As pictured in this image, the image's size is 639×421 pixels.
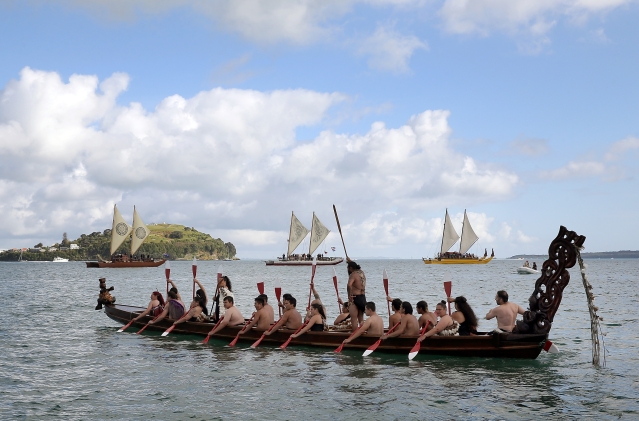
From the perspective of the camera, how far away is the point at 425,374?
16.6 m

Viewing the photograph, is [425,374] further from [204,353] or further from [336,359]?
[204,353]

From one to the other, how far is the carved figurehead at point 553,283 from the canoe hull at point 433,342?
360 mm

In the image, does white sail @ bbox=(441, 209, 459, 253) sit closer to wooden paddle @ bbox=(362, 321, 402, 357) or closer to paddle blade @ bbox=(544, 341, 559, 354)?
paddle blade @ bbox=(544, 341, 559, 354)

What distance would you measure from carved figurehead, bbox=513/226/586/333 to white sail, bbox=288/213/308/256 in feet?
352

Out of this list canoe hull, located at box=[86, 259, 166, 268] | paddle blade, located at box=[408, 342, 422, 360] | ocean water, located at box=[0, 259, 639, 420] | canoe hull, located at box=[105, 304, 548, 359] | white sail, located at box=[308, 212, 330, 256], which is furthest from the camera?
canoe hull, located at box=[86, 259, 166, 268]

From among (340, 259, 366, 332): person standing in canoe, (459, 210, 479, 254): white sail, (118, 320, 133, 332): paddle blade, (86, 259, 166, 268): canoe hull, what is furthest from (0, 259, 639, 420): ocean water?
(86, 259, 166, 268): canoe hull

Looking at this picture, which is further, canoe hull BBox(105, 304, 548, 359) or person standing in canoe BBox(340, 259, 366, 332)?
person standing in canoe BBox(340, 259, 366, 332)

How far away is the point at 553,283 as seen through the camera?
16.9m

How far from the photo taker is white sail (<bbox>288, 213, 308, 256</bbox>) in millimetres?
124500

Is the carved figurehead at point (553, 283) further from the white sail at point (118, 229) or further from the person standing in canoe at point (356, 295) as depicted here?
the white sail at point (118, 229)

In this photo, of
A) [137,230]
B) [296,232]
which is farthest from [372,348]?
[137,230]

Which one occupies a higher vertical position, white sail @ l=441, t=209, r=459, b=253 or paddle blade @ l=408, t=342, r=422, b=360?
white sail @ l=441, t=209, r=459, b=253

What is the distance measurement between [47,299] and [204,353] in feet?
115

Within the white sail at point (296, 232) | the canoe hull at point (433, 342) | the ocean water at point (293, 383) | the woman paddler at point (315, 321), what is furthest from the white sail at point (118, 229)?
the woman paddler at point (315, 321)
